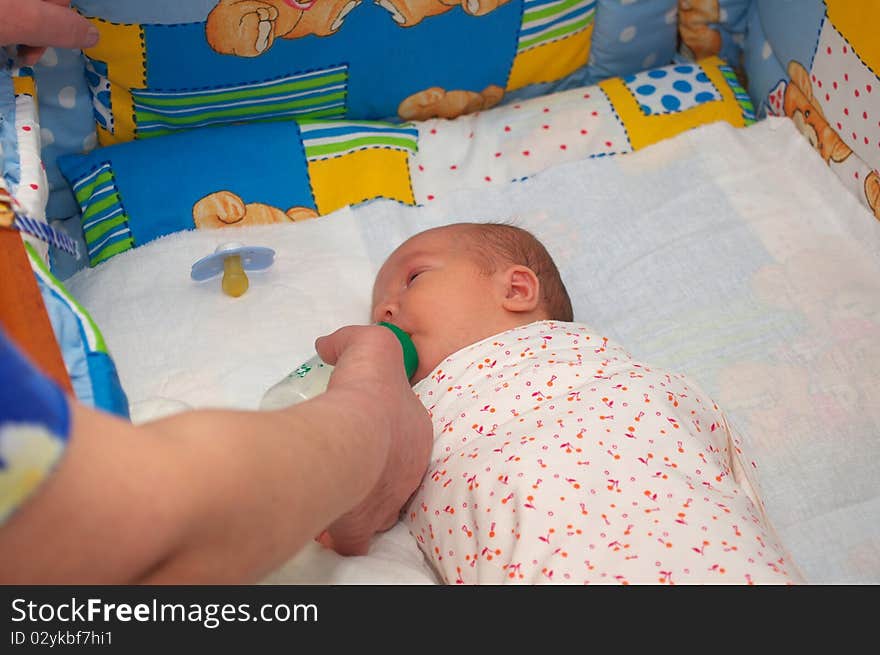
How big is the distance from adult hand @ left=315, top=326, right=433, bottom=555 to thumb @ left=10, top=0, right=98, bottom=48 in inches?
23.3

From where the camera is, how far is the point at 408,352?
4.13ft

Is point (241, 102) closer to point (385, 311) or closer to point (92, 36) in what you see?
point (92, 36)

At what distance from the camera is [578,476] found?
1.02m

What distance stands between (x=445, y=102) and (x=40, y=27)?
0.70 metres

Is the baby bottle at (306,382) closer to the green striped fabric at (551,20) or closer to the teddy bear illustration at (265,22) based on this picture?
the teddy bear illustration at (265,22)

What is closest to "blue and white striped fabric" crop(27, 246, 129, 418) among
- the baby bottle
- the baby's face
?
the baby bottle

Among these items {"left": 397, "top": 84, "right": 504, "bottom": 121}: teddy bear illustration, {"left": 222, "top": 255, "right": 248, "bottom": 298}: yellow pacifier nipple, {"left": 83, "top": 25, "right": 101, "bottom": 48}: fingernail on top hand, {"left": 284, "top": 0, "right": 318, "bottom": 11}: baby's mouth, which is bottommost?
{"left": 222, "top": 255, "right": 248, "bottom": 298}: yellow pacifier nipple

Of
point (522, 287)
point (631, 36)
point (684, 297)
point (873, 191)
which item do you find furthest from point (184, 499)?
point (631, 36)

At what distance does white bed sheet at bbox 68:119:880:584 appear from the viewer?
129cm

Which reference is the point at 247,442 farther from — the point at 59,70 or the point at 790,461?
the point at 59,70

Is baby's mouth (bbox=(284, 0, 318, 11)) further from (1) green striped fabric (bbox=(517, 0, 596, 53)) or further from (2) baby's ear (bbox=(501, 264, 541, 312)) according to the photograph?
(2) baby's ear (bbox=(501, 264, 541, 312))

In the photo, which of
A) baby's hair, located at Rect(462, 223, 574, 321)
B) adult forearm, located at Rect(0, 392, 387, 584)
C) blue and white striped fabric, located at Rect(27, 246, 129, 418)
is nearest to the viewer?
adult forearm, located at Rect(0, 392, 387, 584)

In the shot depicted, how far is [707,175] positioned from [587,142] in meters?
0.21
